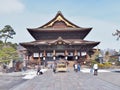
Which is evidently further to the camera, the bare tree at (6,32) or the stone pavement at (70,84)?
the bare tree at (6,32)

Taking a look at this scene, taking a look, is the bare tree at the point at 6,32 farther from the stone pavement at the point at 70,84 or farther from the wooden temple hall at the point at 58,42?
the stone pavement at the point at 70,84

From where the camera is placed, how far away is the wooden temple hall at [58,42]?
7600cm

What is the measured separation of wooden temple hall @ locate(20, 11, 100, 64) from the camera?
7600 cm

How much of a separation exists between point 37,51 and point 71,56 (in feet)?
28.8

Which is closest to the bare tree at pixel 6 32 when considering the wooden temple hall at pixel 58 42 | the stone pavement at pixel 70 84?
the wooden temple hall at pixel 58 42

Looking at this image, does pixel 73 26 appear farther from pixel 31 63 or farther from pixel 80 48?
pixel 31 63

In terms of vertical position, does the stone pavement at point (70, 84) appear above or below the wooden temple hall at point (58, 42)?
below

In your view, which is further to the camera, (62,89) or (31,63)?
(31,63)

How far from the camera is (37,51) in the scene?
78.4m

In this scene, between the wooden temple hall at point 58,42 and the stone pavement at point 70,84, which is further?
the wooden temple hall at point 58,42

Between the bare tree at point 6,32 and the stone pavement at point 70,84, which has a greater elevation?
the bare tree at point 6,32

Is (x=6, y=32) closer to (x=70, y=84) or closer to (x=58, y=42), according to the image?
(x=58, y=42)

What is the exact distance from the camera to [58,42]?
74.8 metres

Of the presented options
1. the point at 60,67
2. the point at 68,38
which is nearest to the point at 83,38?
the point at 68,38
